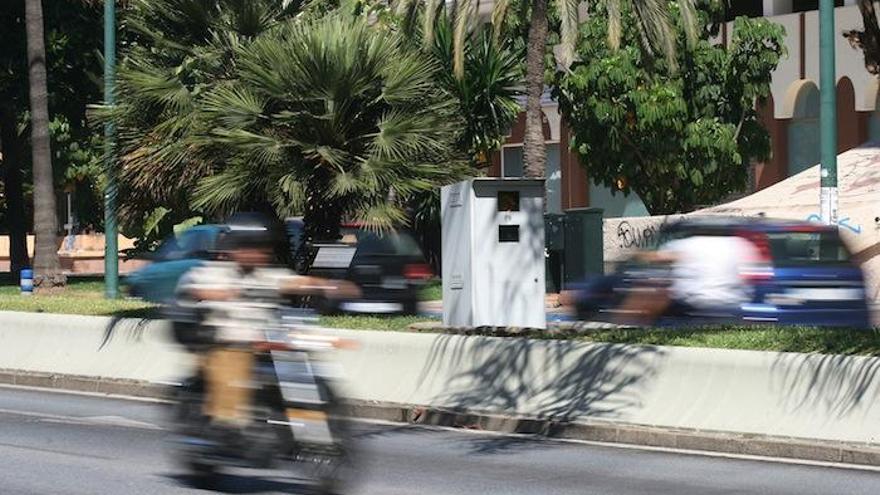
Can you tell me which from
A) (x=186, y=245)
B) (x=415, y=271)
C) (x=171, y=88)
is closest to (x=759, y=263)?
(x=415, y=271)

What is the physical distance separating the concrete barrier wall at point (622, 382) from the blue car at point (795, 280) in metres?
4.31

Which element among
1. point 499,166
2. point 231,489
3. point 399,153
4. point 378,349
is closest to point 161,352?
point 378,349

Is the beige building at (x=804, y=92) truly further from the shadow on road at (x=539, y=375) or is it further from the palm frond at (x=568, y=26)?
the shadow on road at (x=539, y=375)

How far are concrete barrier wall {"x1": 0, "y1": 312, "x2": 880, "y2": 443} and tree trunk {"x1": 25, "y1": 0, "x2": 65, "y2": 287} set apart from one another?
14079 mm

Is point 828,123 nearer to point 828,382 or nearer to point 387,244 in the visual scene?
point 387,244

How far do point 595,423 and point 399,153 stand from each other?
8.50m

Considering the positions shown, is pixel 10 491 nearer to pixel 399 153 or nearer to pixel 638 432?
pixel 638 432

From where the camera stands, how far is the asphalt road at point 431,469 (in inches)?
416

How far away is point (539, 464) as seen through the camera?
1200 cm

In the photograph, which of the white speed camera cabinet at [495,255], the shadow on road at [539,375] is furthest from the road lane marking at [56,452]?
the white speed camera cabinet at [495,255]

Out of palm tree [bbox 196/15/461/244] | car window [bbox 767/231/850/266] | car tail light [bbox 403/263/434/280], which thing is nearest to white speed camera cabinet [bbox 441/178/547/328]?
palm tree [bbox 196/15/461/244]

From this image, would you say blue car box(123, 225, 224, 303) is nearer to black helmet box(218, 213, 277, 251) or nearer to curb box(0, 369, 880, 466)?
curb box(0, 369, 880, 466)

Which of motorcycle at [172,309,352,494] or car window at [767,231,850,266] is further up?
car window at [767,231,850,266]

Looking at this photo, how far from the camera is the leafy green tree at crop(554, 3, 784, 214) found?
114 feet
